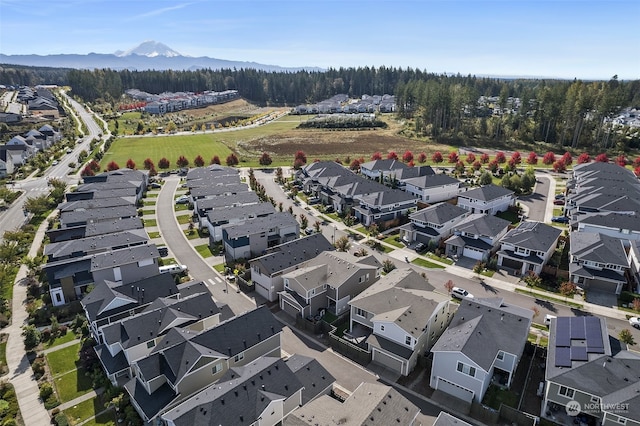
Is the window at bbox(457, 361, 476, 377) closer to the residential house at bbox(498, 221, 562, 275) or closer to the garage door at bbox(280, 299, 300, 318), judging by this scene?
the garage door at bbox(280, 299, 300, 318)

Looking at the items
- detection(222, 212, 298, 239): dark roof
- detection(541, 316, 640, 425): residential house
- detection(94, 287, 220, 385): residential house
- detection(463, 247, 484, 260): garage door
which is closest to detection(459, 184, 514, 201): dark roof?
detection(463, 247, 484, 260): garage door

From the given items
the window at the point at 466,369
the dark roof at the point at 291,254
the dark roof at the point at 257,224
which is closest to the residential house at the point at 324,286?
the dark roof at the point at 291,254

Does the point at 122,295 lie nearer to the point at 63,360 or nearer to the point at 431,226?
the point at 63,360

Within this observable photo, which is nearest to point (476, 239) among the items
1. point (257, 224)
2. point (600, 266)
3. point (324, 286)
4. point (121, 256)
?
point (600, 266)

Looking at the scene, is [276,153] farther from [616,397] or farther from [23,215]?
[616,397]

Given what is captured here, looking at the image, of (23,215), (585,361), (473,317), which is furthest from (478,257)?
(23,215)

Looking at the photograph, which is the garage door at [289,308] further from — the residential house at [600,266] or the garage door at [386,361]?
the residential house at [600,266]
